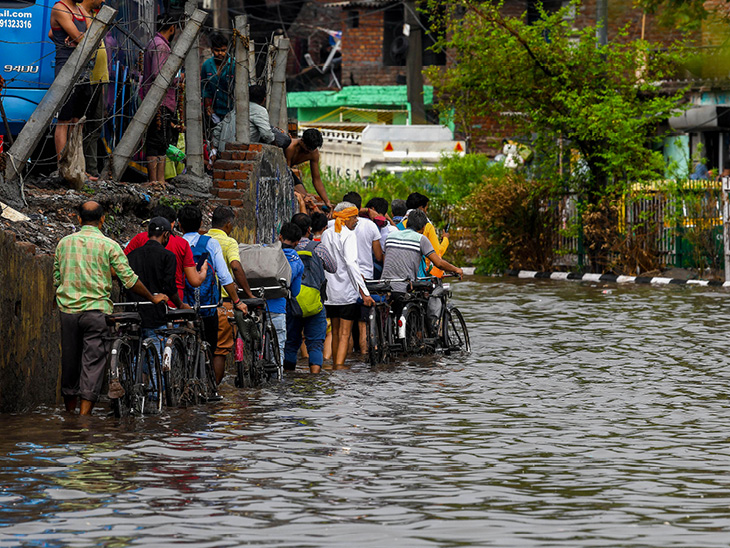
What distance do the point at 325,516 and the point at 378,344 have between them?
8185 millimetres

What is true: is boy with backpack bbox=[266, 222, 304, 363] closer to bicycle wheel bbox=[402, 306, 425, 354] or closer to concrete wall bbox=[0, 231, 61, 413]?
bicycle wheel bbox=[402, 306, 425, 354]

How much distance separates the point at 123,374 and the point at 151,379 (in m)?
0.40

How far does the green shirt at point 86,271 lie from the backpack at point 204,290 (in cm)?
141

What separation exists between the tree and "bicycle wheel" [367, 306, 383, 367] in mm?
14991

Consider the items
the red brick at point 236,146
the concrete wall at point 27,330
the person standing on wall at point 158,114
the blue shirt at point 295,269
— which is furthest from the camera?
the red brick at point 236,146

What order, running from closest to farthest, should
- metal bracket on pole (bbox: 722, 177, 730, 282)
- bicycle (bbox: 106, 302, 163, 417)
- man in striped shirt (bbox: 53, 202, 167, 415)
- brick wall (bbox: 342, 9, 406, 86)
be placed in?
bicycle (bbox: 106, 302, 163, 417) → man in striped shirt (bbox: 53, 202, 167, 415) → metal bracket on pole (bbox: 722, 177, 730, 282) → brick wall (bbox: 342, 9, 406, 86)

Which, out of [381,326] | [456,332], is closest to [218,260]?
[381,326]

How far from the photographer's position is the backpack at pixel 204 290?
13250mm

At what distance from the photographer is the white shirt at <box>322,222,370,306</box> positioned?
15.9 m

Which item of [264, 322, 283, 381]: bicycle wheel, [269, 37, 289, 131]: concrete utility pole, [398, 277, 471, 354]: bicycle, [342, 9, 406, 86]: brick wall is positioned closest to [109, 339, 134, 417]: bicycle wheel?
[264, 322, 283, 381]: bicycle wheel

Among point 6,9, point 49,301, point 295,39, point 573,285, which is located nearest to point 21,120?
point 6,9

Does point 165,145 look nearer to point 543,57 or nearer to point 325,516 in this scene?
point 325,516

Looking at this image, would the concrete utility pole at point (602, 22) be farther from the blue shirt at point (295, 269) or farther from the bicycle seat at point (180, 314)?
the bicycle seat at point (180, 314)

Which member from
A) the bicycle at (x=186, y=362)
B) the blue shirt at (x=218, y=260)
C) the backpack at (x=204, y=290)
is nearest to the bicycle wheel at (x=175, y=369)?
the bicycle at (x=186, y=362)
